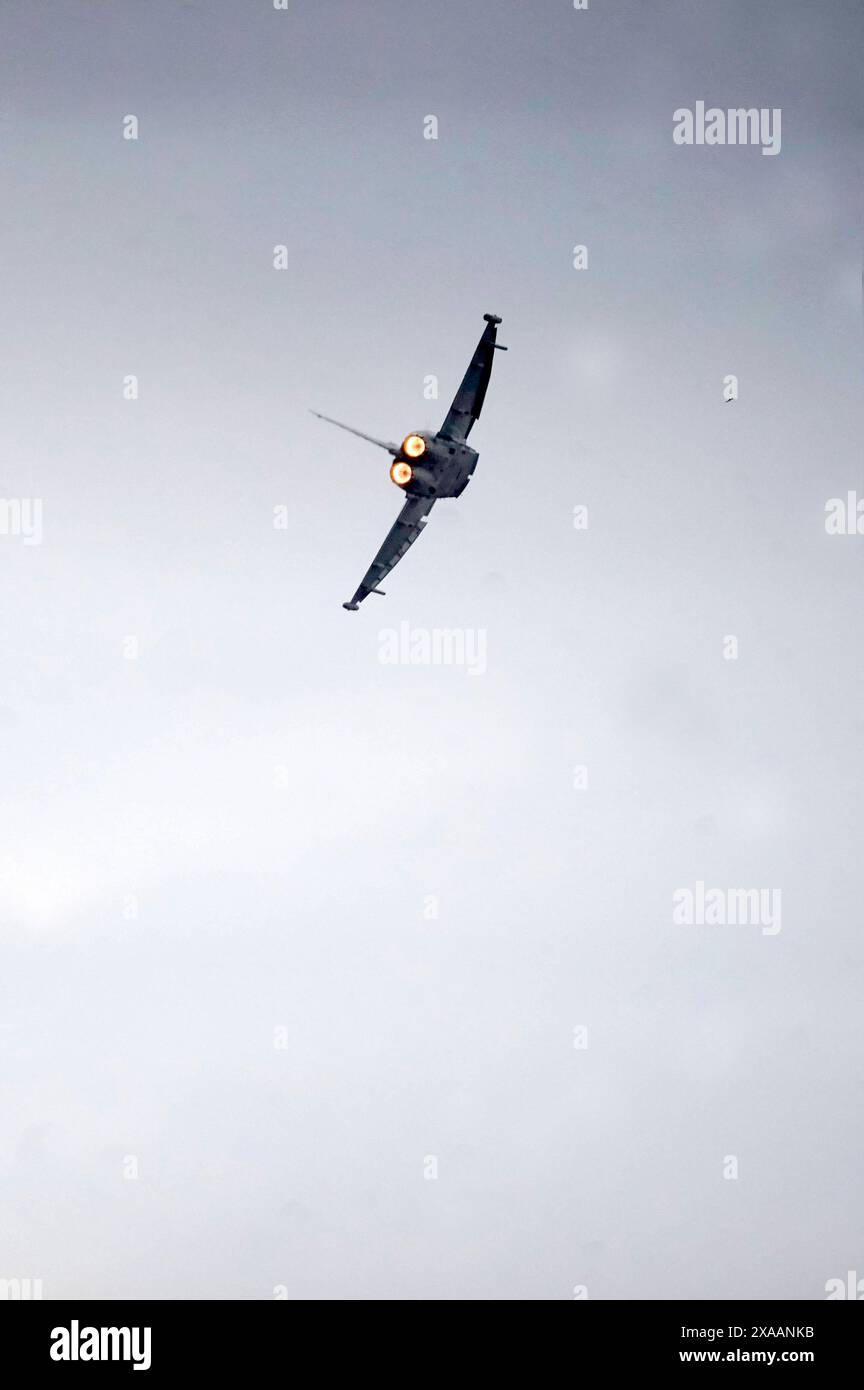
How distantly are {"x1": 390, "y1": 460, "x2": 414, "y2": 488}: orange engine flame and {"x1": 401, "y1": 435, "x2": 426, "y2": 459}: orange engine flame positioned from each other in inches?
15.0

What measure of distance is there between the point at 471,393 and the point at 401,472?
137 inches

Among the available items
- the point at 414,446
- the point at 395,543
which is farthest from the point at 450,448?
the point at 395,543

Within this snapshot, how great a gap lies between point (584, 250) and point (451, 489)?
1275cm

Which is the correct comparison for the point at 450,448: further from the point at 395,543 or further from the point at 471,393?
the point at 395,543

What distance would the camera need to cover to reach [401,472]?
50.0 meters

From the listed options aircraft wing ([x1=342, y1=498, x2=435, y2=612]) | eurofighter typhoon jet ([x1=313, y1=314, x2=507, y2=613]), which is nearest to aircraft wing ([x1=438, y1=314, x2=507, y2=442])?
eurofighter typhoon jet ([x1=313, y1=314, x2=507, y2=613])

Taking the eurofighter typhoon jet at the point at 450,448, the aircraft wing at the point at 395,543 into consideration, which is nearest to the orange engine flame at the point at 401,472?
the eurofighter typhoon jet at the point at 450,448

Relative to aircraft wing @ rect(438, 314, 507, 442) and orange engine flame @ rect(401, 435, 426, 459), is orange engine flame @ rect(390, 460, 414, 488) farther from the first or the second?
aircraft wing @ rect(438, 314, 507, 442)

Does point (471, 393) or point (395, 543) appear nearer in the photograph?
point (471, 393)
